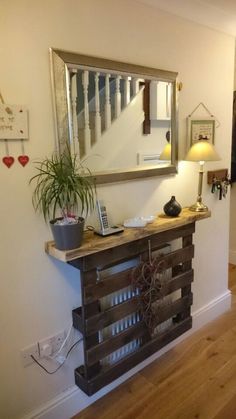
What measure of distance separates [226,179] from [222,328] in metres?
1.14

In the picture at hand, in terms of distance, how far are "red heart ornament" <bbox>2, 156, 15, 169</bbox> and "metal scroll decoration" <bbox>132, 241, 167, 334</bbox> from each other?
0.80 meters

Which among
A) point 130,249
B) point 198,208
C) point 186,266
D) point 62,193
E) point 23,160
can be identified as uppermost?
point 23,160

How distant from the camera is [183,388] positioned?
1865 mm

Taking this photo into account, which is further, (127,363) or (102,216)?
(127,363)

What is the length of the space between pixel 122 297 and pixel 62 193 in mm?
670

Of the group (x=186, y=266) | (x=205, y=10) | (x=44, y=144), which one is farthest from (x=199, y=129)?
(x=44, y=144)

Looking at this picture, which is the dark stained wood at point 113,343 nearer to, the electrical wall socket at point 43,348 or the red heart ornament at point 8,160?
the electrical wall socket at point 43,348

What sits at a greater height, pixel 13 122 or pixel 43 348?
pixel 13 122

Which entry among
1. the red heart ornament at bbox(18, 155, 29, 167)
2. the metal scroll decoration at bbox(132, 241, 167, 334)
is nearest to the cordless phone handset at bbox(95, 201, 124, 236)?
the metal scroll decoration at bbox(132, 241, 167, 334)

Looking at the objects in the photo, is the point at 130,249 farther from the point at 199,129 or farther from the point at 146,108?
the point at 199,129

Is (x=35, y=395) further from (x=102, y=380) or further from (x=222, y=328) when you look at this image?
(x=222, y=328)

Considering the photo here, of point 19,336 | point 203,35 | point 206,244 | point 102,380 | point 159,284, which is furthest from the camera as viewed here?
point 206,244

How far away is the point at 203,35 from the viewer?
2023 millimetres

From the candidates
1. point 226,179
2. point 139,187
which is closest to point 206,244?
point 226,179
